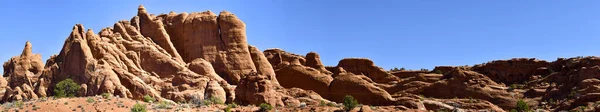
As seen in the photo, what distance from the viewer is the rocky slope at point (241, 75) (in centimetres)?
6531

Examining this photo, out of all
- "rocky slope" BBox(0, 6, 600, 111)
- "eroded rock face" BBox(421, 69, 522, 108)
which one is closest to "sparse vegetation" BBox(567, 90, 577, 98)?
"rocky slope" BBox(0, 6, 600, 111)

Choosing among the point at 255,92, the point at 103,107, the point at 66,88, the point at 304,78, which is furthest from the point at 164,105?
the point at 304,78

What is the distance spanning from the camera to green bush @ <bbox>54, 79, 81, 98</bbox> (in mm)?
61438

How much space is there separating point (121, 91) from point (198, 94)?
7521 millimetres

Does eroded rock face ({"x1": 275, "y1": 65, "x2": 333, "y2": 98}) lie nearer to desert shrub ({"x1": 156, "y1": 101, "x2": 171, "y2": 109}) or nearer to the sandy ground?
the sandy ground

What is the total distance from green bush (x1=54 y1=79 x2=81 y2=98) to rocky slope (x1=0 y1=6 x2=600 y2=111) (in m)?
0.70

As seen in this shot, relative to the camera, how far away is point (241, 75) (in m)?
78.9

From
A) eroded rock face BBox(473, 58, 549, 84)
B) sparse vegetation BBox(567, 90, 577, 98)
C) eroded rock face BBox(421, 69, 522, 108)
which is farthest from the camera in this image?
eroded rock face BBox(473, 58, 549, 84)

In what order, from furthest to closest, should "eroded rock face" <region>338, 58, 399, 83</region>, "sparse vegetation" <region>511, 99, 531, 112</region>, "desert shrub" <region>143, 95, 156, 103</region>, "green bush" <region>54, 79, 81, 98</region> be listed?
"eroded rock face" <region>338, 58, 399, 83</region> → "sparse vegetation" <region>511, 99, 531, 112</region> → "green bush" <region>54, 79, 81, 98</region> → "desert shrub" <region>143, 95, 156, 103</region>

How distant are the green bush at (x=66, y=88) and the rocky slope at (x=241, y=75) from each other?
2.31 ft

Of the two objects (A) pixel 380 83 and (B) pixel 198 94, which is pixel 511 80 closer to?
(A) pixel 380 83

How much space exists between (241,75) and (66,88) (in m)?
20.7

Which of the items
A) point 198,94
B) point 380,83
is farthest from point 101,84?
point 380,83

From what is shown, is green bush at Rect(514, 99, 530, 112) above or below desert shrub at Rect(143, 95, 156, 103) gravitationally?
above
